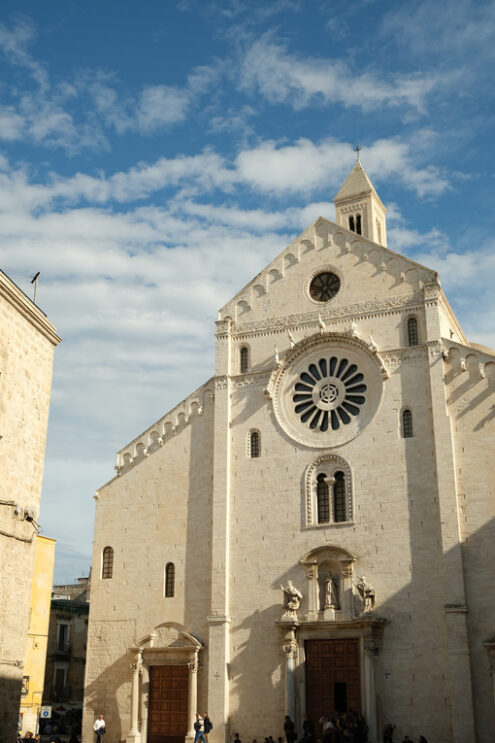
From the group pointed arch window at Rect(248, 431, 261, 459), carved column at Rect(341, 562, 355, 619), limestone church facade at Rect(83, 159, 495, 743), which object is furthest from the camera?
pointed arch window at Rect(248, 431, 261, 459)

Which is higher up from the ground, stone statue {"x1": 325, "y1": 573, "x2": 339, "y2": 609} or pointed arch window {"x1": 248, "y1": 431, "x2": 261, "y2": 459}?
pointed arch window {"x1": 248, "y1": 431, "x2": 261, "y2": 459}

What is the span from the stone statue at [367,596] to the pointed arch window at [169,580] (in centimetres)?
704

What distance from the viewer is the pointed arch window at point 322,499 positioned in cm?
2892

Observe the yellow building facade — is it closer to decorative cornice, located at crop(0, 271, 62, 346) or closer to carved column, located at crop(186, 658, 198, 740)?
carved column, located at crop(186, 658, 198, 740)

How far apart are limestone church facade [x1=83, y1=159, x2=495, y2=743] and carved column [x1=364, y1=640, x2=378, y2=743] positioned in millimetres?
56

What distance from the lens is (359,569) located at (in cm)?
2759

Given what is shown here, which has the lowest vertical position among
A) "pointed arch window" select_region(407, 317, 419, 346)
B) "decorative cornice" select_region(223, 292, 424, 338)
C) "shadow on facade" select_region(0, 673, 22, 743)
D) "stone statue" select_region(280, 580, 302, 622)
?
"shadow on facade" select_region(0, 673, 22, 743)

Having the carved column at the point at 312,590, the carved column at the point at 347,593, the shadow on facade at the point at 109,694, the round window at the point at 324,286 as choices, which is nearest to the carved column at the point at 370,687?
the carved column at the point at 347,593

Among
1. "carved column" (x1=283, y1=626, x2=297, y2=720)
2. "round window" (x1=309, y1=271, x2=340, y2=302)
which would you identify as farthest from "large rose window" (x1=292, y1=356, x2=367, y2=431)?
"carved column" (x1=283, y1=626, x2=297, y2=720)

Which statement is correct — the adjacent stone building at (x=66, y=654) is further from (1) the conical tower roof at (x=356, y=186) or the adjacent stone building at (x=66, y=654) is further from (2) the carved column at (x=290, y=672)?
(1) the conical tower roof at (x=356, y=186)

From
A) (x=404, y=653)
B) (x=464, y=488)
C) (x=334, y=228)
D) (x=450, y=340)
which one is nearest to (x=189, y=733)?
(x=404, y=653)

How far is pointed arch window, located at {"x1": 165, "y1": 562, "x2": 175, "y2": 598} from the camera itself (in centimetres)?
3011

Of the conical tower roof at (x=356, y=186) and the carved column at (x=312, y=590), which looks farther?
the conical tower roof at (x=356, y=186)

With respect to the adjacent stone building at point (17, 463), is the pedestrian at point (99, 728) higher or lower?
lower
